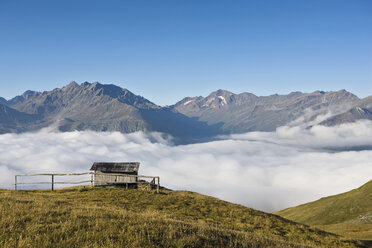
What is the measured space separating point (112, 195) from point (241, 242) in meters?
27.9

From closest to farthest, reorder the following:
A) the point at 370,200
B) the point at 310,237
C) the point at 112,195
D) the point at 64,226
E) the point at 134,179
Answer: the point at 64,226 → the point at 310,237 → the point at 112,195 → the point at 134,179 → the point at 370,200

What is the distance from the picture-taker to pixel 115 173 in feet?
174

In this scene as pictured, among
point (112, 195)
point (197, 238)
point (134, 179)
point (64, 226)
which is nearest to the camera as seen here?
point (197, 238)

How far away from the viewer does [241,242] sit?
35.3 ft

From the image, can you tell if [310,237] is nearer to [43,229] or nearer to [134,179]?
[43,229]

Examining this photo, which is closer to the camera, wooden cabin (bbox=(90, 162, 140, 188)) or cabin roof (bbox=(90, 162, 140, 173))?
wooden cabin (bbox=(90, 162, 140, 188))

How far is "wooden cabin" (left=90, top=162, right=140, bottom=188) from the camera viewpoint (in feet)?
170

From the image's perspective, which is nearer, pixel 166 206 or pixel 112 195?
pixel 166 206

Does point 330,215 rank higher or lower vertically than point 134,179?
lower

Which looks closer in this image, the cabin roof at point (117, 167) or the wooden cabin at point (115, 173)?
the wooden cabin at point (115, 173)

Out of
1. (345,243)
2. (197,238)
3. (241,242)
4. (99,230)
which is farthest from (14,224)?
(345,243)

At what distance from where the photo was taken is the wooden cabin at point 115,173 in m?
51.9

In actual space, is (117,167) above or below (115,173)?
above

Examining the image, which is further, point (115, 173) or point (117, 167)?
point (117, 167)
